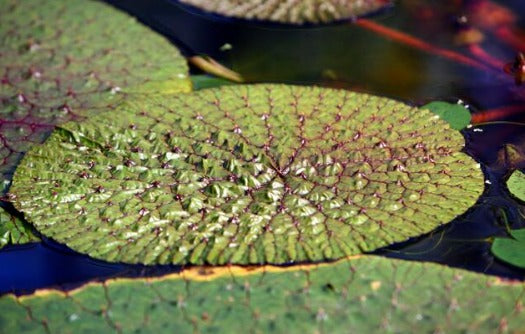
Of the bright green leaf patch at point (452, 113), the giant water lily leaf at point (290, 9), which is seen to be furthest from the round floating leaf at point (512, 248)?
the giant water lily leaf at point (290, 9)

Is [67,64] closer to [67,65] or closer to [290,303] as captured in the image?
[67,65]

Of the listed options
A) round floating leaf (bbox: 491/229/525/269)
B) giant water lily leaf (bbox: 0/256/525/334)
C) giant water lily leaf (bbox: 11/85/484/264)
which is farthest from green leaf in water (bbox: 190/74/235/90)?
round floating leaf (bbox: 491/229/525/269)

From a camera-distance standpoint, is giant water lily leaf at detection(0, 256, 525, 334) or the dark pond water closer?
giant water lily leaf at detection(0, 256, 525, 334)

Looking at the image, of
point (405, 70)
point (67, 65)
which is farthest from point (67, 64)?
point (405, 70)

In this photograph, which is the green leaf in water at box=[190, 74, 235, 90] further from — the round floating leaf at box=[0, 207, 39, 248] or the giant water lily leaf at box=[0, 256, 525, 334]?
the giant water lily leaf at box=[0, 256, 525, 334]

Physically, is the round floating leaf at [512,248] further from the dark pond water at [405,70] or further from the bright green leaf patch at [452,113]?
the bright green leaf patch at [452,113]

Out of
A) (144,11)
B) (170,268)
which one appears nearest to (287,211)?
(170,268)

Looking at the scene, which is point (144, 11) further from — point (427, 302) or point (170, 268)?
point (427, 302)
